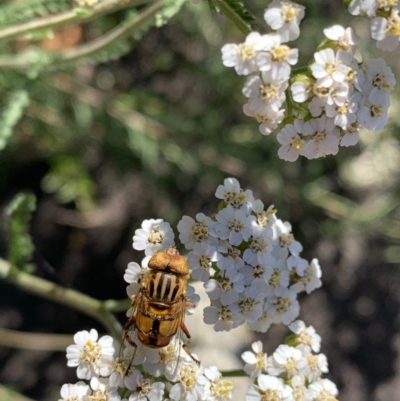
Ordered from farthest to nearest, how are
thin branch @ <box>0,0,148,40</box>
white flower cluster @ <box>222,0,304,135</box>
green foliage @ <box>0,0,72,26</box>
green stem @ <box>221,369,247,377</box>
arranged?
green foliage @ <box>0,0,72,26</box> < green stem @ <box>221,369,247,377</box> < thin branch @ <box>0,0,148,40</box> < white flower cluster @ <box>222,0,304,135</box>

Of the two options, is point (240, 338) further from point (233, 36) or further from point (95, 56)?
point (95, 56)

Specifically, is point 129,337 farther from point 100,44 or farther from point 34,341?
point 34,341

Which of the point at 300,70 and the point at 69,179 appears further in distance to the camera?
the point at 69,179

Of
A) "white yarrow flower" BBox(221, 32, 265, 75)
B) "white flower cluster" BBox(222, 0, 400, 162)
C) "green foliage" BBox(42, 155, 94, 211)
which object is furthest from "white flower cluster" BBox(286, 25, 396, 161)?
"green foliage" BBox(42, 155, 94, 211)

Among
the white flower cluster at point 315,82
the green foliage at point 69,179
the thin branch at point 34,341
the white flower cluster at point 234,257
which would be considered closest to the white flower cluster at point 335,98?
the white flower cluster at point 315,82

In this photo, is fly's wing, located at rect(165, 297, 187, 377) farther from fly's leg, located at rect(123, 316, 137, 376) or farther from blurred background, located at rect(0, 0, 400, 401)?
blurred background, located at rect(0, 0, 400, 401)

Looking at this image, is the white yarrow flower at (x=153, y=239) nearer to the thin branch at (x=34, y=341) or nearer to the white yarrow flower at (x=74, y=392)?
the white yarrow flower at (x=74, y=392)

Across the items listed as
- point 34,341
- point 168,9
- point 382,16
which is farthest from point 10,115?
point 34,341
